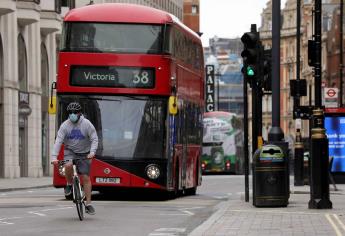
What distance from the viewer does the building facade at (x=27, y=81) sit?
56.8 meters

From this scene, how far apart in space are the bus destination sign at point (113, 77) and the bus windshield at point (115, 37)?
42 cm

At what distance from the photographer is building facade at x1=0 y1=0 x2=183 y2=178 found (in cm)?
5678

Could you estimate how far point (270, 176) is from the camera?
23688 mm

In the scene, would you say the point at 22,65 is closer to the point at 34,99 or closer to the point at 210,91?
the point at 34,99

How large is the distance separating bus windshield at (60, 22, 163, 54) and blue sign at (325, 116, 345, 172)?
1533 centimetres

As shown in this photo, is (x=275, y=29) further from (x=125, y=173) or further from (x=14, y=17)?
(x=14, y=17)

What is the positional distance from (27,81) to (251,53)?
37.5 metres

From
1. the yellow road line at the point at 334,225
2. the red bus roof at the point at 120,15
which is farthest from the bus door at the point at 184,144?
the yellow road line at the point at 334,225

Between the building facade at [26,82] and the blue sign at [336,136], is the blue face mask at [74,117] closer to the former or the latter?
the blue sign at [336,136]

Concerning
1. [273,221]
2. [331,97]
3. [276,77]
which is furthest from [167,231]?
[331,97]

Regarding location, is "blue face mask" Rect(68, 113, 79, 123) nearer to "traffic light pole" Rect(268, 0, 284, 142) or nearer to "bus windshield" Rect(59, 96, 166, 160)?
"traffic light pole" Rect(268, 0, 284, 142)

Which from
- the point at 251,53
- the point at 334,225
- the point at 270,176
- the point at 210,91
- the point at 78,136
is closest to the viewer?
the point at 334,225

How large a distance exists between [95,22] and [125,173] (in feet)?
11.2

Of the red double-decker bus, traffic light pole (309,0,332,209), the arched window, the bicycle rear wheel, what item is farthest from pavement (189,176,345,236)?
the arched window
